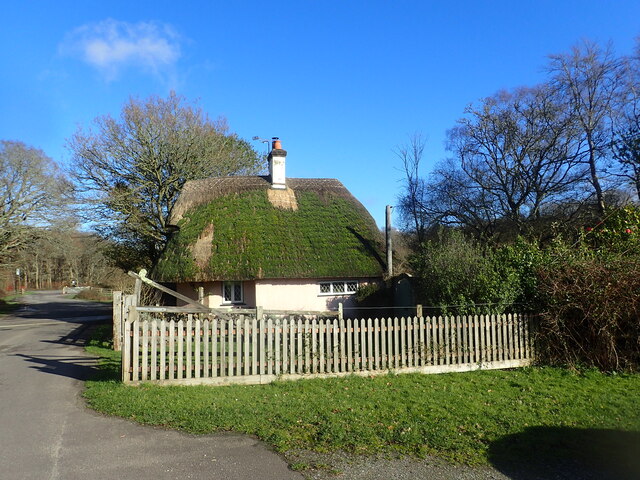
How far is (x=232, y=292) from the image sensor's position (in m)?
18.3

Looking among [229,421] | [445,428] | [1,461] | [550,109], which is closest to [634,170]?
[550,109]

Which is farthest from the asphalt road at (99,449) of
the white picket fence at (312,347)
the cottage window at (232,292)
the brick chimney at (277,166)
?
the brick chimney at (277,166)

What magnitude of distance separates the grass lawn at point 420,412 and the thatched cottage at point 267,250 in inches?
336

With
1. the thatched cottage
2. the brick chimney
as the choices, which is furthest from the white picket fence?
the brick chimney

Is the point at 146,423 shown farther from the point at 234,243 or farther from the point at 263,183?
the point at 263,183

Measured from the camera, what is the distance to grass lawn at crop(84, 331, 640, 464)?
5492 mm

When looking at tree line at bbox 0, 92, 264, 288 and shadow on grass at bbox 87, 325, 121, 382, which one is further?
tree line at bbox 0, 92, 264, 288

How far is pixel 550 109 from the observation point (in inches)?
936

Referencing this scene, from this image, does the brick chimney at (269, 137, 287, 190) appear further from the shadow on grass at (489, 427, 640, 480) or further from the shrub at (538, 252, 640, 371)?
the shadow on grass at (489, 427, 640, 480)

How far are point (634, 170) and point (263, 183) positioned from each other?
53.4ft

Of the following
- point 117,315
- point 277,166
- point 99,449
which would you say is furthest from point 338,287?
point 99,449

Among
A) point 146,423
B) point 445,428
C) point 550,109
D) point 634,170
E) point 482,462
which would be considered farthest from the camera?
point 550,109

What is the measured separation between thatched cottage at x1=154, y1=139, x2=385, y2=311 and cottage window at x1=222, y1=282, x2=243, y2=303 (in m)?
0.04

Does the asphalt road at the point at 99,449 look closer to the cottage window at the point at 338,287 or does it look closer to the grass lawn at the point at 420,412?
the grass lawn at the point at 420,412
